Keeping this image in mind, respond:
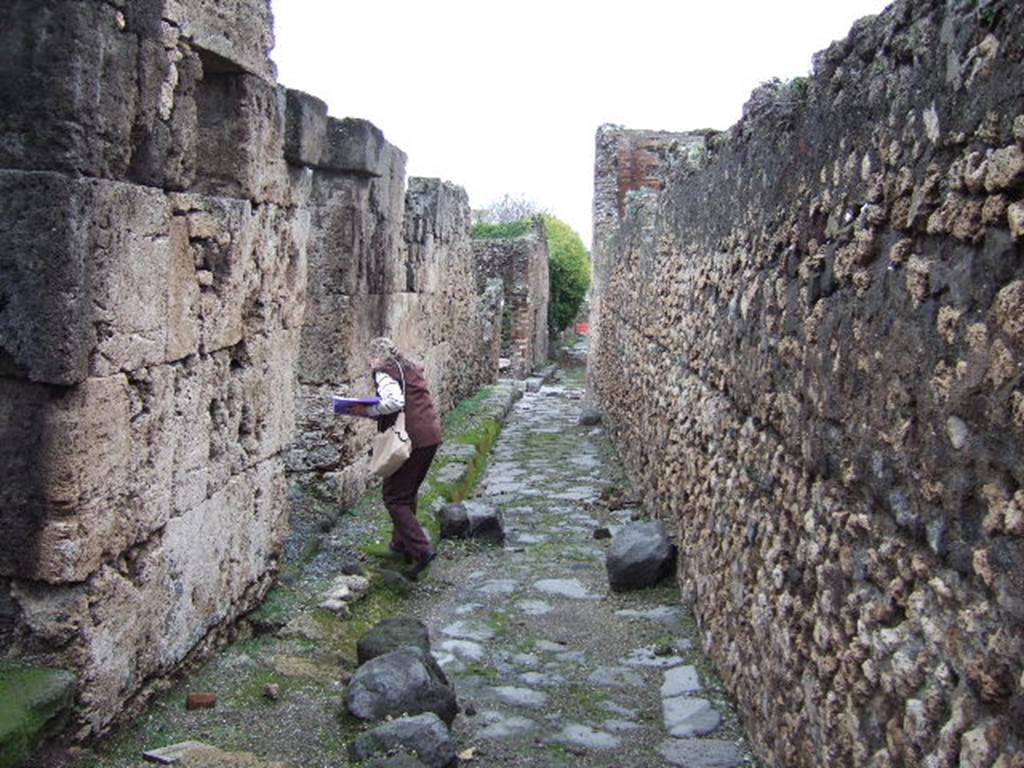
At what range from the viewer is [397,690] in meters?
4.50

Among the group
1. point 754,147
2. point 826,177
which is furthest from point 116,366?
point 754,147

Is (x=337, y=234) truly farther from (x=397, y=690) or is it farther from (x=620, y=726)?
(x=620, y=726)

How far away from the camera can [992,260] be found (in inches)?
88.9

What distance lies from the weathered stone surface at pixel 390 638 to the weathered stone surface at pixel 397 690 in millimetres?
319

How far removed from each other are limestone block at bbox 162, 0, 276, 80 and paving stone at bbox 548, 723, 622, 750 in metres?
3.12

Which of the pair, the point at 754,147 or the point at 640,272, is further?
the point at 640,272

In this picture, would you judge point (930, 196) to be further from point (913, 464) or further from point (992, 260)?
point (913, 464)

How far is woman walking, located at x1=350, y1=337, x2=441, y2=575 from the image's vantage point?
6.93 meters

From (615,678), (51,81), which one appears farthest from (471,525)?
(51,81)

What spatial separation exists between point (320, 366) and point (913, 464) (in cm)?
566

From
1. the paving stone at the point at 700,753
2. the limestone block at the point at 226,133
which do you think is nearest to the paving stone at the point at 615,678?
the paving stone at the point at 700,753

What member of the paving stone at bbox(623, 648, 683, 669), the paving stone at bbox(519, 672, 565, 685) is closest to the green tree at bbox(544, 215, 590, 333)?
the paving stone at bbox(623, 648, 683, 669)

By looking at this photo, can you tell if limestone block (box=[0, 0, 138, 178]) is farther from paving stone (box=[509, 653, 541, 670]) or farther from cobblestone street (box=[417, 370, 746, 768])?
paving stone (box=[509, 653, 541, 670])

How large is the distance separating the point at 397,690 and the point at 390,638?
2.16 ft
